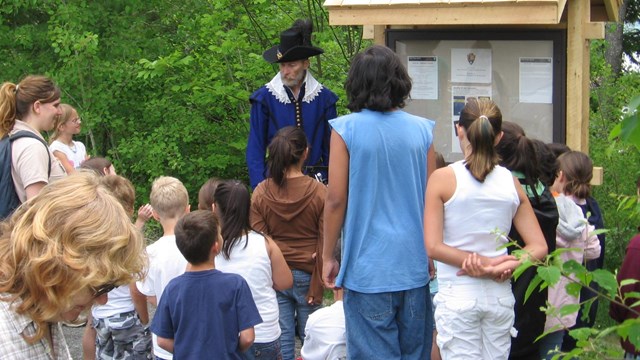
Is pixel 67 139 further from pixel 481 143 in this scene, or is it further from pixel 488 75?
pixel 481 143

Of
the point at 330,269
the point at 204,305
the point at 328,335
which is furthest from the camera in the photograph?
the point at 328,335

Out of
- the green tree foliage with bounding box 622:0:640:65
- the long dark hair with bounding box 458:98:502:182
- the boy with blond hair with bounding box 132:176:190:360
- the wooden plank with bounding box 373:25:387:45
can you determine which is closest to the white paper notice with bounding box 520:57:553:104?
the wooden plank with bounding box 373:25:387:45

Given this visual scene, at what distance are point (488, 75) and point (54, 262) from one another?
470 centimetres

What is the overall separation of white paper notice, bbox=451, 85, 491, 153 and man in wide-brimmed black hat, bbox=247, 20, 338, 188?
92 cm

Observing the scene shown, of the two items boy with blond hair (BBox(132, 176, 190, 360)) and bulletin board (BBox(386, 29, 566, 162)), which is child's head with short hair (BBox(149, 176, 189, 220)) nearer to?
boy with blond hair (BBox(132, 176, 190, 360))

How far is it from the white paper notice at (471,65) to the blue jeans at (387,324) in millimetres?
2487

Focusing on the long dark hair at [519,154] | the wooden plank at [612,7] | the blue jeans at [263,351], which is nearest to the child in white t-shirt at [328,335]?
the blue jeans at [263,351]

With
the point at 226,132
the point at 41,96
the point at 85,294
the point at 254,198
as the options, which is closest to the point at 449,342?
the point at 254,198

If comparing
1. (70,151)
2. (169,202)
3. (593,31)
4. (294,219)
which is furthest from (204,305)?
(70,151)

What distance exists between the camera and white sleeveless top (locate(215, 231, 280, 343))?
4.70 meters

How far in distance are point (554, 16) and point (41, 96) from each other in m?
3.07

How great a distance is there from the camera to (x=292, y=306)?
17.5 ft

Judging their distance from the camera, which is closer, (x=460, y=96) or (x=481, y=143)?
(x=481, y=143)

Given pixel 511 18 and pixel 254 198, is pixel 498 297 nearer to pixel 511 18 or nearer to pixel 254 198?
pixel 254 198
